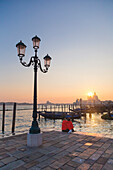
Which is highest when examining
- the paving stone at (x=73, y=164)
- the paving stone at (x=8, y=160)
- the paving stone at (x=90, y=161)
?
the paving stone at (x=73, y=164)

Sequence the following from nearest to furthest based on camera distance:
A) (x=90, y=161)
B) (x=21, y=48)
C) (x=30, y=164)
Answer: (x=30, y=164)
(x=90, y=161)
(x=21, y=48)

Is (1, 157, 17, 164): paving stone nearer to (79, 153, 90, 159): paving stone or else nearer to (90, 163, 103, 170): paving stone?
(79, 153, 90, 159): paving stone

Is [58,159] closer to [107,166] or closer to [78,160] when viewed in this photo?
[78,160]

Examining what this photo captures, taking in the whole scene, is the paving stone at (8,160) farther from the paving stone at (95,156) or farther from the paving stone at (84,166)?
the paving stone at (95,156)

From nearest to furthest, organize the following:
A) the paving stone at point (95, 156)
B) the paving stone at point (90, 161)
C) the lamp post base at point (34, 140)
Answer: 1. the paving stone at point (90, 161)
2. the paving stone at point (95, 156)
3. the lamp post base at point (34, 140)

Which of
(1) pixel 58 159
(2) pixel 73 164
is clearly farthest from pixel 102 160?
→ (1) pixel 58 159

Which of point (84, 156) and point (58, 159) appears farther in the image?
point (84, 156)

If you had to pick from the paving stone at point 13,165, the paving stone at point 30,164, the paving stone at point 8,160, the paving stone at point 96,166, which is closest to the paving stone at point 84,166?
the paving stone at point 96,166

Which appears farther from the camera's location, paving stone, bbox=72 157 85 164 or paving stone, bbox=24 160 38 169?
paving stone, bbox=72 157 85 164

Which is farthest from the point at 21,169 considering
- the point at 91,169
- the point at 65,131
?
the point at 65,131

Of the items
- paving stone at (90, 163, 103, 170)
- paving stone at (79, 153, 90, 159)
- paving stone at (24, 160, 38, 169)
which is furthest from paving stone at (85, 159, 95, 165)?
paving stone at (24, 160, 38, 169)

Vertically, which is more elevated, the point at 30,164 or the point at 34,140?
the point at 34,140

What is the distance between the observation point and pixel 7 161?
3.47 m

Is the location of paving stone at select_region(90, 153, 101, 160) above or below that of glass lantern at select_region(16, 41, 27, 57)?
below
